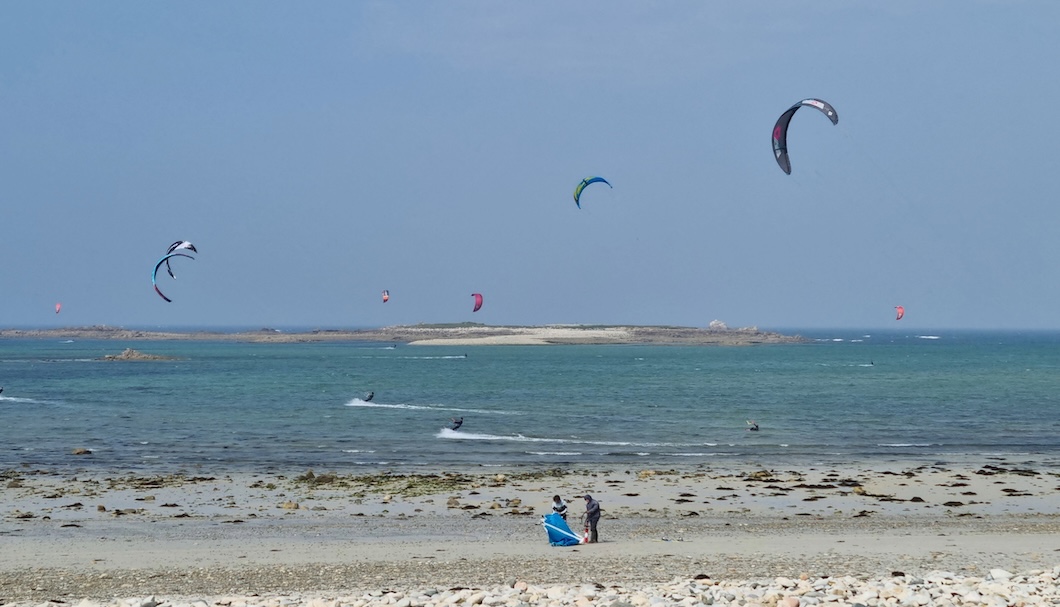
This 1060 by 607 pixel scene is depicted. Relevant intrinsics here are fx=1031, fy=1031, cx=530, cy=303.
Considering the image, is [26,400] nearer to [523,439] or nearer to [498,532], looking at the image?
[523,439]

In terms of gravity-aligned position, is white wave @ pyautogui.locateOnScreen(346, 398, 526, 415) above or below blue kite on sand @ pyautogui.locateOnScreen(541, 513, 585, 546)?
below

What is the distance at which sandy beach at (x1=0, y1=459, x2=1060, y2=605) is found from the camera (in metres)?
10.5

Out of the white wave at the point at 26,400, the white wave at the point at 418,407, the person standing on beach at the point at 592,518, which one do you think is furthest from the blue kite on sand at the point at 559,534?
the white wave at the point at 26,400

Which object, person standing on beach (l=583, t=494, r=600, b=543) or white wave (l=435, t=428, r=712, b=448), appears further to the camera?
white wave (l=435, t=428, r=712, b=448)

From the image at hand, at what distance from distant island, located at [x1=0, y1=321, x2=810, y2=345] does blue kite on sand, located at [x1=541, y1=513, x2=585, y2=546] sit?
103 metres

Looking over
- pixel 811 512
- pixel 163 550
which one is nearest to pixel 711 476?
pixel 811 512

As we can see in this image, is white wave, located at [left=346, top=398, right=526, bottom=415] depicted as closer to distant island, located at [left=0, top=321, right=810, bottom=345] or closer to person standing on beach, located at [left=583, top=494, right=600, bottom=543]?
person standing on beach, located at [left=583, top=494, right=600, bottom=543]

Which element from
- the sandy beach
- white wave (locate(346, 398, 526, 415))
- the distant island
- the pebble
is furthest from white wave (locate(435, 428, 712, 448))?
the distant island

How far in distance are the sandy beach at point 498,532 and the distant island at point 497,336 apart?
98345 millimetres

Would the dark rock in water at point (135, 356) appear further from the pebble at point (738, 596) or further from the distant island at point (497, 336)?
the pebble at point (738, 596)

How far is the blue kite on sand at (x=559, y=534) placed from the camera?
12.7m

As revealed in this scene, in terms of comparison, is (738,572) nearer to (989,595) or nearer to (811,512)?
(989,595)

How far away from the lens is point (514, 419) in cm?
3034

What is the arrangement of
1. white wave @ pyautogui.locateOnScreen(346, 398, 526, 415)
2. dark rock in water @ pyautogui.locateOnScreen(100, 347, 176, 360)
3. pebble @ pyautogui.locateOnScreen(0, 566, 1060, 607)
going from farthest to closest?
dark rock in water @ pyautogui.locateOnScreen(100, 347, 176, 360), white wave @ pyautogui.locateOnScreen(346, 398, 526, 415), pebble @ pyautogui.locateOnScreen(0, 566, 1060, 607)
